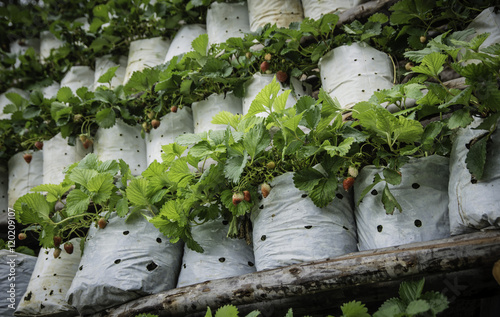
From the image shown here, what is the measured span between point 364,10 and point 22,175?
6.85 ft

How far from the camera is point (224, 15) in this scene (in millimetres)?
2588

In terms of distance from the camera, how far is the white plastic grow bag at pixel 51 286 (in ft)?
6.65

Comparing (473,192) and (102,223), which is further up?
(473,192)

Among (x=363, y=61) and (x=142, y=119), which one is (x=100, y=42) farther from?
(x=363, y=61)

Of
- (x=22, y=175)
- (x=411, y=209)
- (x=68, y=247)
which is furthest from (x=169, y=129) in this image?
(x=411, y=209)

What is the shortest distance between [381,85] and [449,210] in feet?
2.12

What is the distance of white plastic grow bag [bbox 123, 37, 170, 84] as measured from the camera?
284cm

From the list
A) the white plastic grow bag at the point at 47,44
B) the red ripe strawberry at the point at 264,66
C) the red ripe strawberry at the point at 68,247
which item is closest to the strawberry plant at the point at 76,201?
the red ripe strawberry at the point at 68,247

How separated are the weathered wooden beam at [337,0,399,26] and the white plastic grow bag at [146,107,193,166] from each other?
853 millimetres

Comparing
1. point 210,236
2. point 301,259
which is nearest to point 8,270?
point 210,236

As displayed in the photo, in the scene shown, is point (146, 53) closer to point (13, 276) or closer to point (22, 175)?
point (22, 175)

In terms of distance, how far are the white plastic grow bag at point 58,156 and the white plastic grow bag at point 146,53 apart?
0.49 m

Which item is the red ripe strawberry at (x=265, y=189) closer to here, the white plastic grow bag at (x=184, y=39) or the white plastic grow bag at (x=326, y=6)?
the white plastic grow bag at (x=326, y=6)

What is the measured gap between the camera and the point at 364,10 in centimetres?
222
